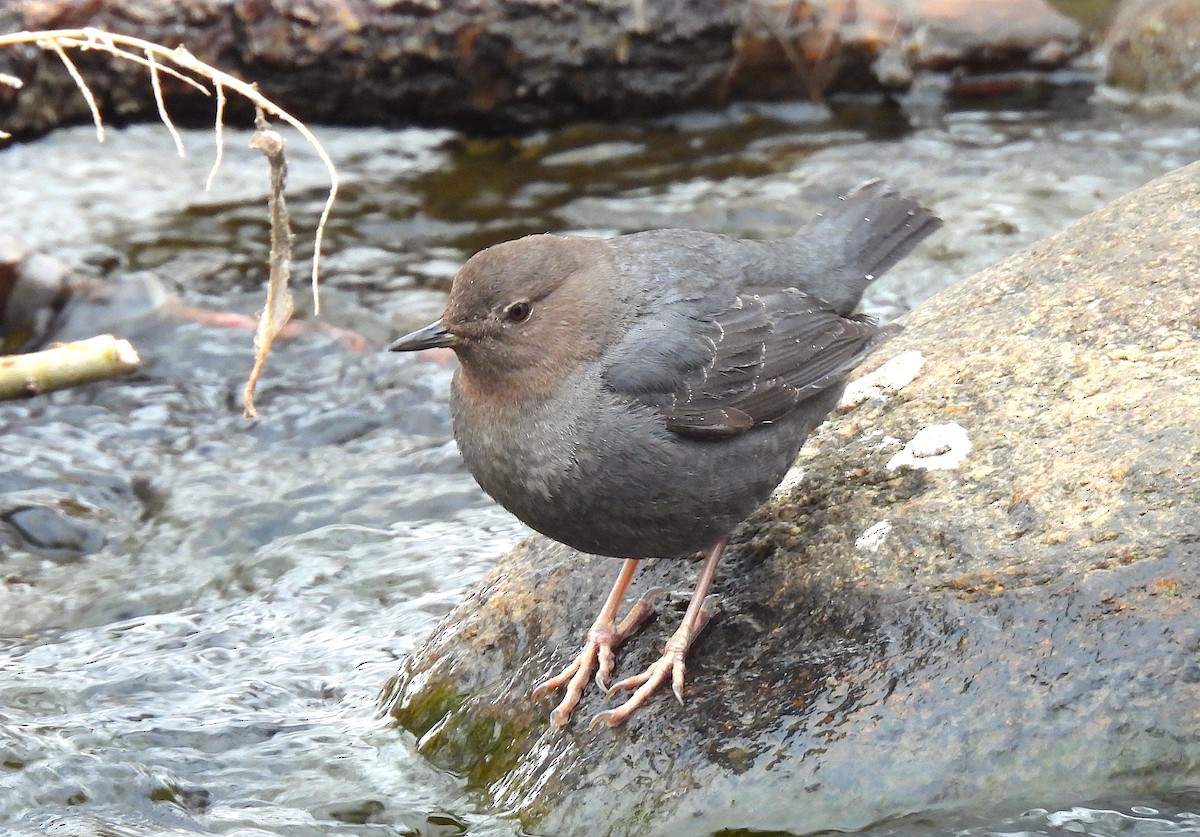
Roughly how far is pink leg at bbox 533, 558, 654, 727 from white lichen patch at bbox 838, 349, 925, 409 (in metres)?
0.81

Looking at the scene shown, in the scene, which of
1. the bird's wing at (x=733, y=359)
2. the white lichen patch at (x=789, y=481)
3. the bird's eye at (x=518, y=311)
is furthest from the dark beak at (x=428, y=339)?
the white lichen patch at (x=789, y=481)

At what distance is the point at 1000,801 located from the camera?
9.66 feet

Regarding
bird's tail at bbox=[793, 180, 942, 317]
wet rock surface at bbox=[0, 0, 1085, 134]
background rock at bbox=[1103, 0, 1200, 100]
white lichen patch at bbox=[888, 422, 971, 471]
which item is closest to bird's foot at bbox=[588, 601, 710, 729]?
white lichen patch at bbox=[888, 422, 971, 471]

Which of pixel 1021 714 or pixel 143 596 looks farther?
pixel 143 596

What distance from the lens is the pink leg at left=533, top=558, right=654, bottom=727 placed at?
11.3ft

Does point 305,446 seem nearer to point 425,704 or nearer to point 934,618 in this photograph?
point 425,704

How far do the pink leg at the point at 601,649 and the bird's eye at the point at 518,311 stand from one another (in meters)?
0.67

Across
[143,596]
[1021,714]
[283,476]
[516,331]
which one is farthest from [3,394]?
[1021,714]

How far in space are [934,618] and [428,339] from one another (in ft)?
4.40

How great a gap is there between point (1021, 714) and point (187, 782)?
205 centimetres

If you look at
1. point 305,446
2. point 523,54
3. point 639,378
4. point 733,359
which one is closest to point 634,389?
point 639,378

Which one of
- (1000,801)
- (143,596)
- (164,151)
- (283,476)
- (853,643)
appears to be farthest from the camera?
(164,151)

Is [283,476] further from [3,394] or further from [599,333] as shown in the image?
[599,333]

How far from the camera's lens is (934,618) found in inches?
122
